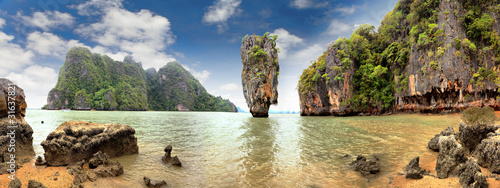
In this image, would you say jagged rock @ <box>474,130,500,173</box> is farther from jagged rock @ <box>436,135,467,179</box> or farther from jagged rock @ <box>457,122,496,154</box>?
jagged rock @ <box>457,122,496,154</box>

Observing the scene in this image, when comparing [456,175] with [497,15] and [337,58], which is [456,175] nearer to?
[497,15]

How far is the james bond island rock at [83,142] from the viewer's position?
5.07 m

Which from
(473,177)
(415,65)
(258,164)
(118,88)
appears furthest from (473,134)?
(118,88)

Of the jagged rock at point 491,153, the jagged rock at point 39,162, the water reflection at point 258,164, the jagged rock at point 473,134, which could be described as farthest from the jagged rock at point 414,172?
the jagged rock at point 39,162

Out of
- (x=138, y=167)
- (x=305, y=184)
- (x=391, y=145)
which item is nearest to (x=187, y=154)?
(x=138, y=167)

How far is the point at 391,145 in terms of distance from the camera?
7.96 m

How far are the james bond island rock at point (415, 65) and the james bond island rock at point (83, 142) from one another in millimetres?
30559

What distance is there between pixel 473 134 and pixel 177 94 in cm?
12884

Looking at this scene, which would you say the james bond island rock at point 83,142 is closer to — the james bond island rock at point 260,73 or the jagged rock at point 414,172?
the jagged rock at point 414,172

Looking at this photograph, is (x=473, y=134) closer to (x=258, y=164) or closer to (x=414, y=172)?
(x=414, y=172)

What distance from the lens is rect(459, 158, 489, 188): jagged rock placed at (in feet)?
9.71

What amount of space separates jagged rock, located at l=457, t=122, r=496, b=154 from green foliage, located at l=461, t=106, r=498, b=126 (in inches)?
3.6

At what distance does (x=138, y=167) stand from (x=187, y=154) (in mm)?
2001

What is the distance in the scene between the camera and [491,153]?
11.6 feet
